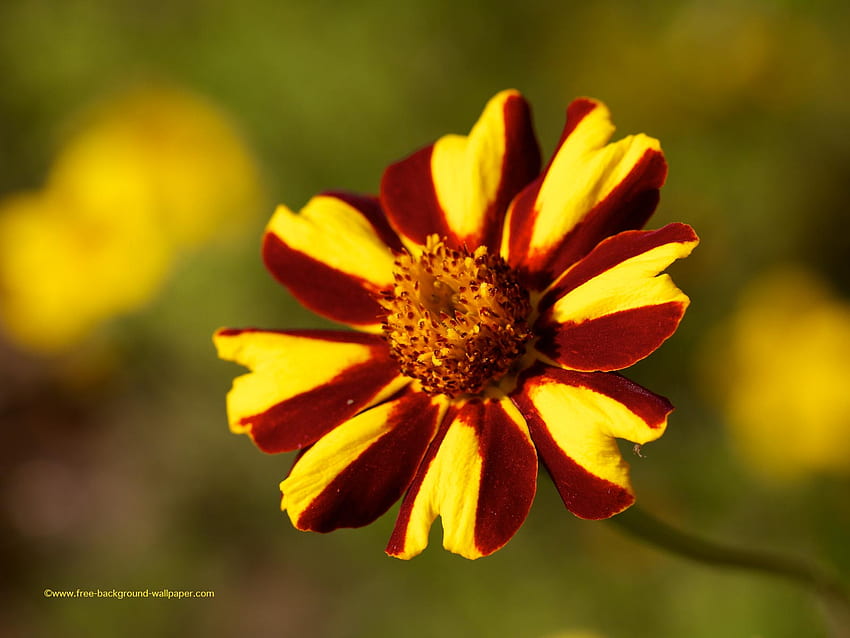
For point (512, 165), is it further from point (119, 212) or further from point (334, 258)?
point (119, 212)

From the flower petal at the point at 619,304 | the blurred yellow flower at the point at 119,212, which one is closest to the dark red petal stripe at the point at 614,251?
the flower petal at the point at 619,304

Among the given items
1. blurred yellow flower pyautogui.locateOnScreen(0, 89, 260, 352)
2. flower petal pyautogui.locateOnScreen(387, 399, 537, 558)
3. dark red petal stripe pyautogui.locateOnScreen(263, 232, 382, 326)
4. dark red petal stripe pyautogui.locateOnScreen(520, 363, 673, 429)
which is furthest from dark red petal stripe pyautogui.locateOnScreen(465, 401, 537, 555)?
blurred yellow flower pyautogui.locateOnScreen(0, 89, 260, 352)

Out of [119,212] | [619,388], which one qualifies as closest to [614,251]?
[619,388]

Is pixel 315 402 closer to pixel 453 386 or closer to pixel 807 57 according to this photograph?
pixel 453 386

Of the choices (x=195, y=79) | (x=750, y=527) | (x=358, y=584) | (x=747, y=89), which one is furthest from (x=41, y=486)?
(x=747, y=89)

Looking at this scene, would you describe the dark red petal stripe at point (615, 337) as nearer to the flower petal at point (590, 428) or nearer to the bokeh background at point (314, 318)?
the flower petal at point (590, 428)
